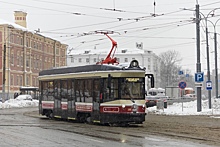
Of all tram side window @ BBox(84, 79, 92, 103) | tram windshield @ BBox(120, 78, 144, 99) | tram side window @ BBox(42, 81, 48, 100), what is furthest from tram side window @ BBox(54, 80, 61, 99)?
tram windshield @ BBox(120, 78, 144, 99)

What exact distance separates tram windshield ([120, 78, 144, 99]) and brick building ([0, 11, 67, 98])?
58589 millimetres

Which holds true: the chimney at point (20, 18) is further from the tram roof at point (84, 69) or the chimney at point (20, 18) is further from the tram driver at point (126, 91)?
the tram driver at point (126, 91)

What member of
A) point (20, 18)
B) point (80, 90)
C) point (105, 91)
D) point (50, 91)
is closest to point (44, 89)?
point (50, 91)

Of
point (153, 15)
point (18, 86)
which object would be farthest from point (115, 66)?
point (18, 86)

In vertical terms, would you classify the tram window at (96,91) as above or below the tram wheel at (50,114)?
above

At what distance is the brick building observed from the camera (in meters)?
84.2

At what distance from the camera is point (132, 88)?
930 inches

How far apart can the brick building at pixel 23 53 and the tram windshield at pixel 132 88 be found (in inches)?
2307

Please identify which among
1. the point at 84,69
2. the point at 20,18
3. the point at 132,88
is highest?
the point at 20,18

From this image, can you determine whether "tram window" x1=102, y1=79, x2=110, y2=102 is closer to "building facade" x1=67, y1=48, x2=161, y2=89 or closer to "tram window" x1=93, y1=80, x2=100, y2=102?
"tram window" x1=93, y1=80, x2=100, y2=102

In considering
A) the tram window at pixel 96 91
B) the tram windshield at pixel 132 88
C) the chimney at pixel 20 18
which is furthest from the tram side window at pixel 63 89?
the chimney at pixel 20 18

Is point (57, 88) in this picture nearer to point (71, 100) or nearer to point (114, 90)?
point (71, 100)

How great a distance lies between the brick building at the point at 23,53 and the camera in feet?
276

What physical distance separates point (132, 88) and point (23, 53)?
70.5 m
